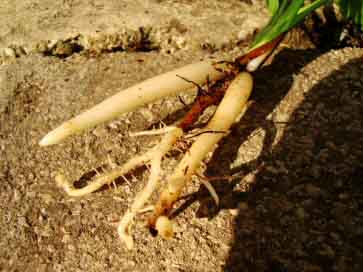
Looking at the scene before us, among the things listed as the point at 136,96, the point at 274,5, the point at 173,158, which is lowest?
the point at 173,158

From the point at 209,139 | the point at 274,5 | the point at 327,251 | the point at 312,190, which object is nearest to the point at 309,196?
the point at 312,190

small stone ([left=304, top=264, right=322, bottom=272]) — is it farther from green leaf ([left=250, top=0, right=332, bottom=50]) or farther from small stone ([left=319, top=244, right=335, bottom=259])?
green leaf ([left=250, top=0, right=332, bottom=50])

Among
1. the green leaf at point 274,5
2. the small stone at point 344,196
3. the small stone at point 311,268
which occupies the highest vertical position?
the green leaf at point 274,5

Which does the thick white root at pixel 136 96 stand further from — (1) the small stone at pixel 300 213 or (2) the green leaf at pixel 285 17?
(1) the small stone at pixel 300 213

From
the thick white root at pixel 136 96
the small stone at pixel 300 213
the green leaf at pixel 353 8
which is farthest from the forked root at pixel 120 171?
the green leaf at pixel 353 8

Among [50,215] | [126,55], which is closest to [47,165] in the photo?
[50,215]

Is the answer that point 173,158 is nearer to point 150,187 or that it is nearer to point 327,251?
point 150,187
